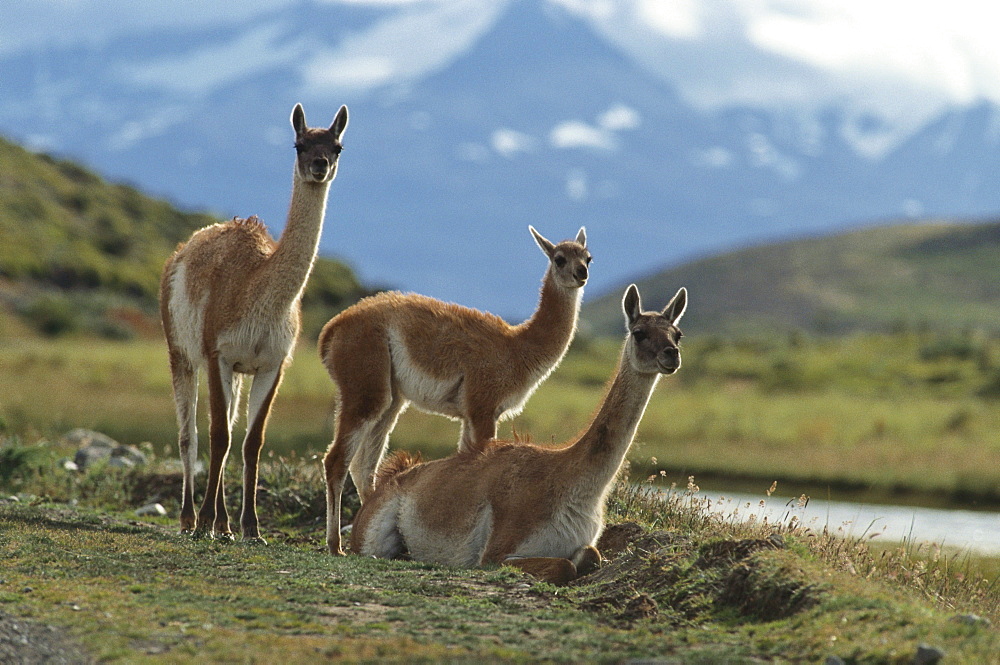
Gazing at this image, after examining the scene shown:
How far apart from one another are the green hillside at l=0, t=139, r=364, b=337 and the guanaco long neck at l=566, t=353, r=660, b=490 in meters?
40.1

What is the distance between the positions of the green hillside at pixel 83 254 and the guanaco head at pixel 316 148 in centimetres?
3784

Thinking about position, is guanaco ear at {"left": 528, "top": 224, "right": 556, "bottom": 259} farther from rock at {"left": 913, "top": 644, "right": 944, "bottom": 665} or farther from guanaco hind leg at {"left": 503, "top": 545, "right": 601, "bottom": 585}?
rock at {"left": 913, "top": 644, "right": 944, "bottom": 665}

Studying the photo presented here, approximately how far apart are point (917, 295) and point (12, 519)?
123 metres

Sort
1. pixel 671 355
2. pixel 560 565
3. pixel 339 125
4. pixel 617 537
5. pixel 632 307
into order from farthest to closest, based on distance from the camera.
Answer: pixel 339 125
pixel 617 537
pixel 632 307
pixel 671 355
pixel 560 565

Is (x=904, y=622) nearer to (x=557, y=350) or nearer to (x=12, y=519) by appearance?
(x=557, y=350)

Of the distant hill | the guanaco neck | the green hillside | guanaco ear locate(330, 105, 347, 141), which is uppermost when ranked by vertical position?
the distant hill

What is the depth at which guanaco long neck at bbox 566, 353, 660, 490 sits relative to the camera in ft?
30.6

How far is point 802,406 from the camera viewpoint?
3616 centimetres

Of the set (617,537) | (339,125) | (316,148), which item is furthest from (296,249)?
(617,537)

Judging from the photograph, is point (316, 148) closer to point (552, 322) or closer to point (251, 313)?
point (251, 313)

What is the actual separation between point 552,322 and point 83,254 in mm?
53571

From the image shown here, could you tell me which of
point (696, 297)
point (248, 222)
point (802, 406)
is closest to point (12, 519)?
point (248, 222)

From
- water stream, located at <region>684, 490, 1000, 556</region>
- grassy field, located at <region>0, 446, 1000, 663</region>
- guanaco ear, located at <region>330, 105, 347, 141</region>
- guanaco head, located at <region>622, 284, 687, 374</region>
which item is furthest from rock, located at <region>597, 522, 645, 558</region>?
water stream, located at <region>684, 490, 1000, 556</region>

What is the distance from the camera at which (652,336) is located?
30.8ft
